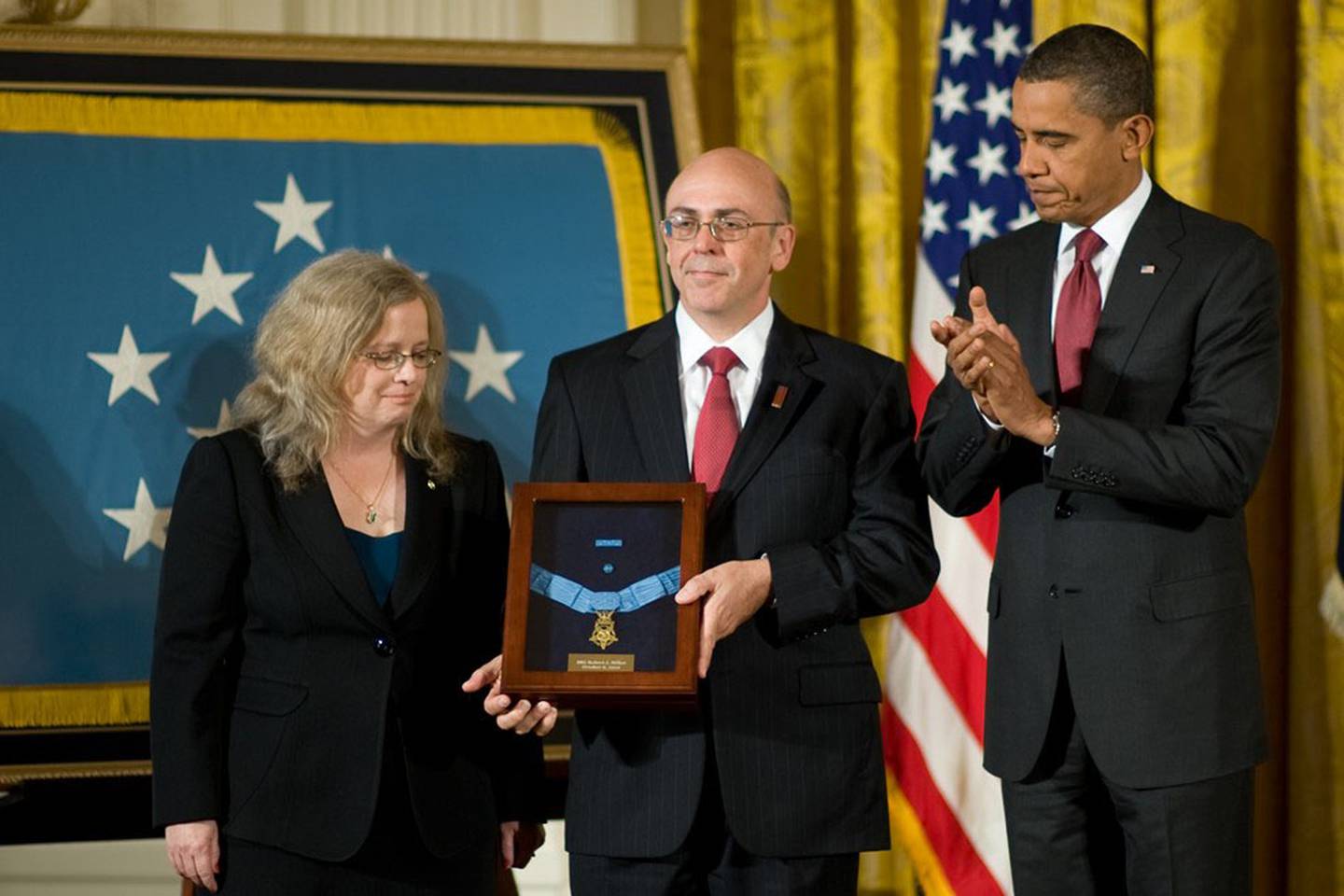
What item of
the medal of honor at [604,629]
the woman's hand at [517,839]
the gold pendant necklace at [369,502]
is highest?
the gold pendant necklace at [369,502]

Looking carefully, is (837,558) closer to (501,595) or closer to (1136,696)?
(1136,696)

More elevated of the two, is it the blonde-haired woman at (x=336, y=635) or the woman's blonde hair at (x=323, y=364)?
the woman's blonde hair at (x=323, y=364)

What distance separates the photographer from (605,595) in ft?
8.00

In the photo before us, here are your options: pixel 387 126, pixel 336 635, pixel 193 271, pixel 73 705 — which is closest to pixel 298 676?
pixel 336 635

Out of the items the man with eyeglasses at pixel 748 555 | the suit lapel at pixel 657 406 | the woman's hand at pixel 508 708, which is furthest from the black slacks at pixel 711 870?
the suit lapel at pixel 657 406

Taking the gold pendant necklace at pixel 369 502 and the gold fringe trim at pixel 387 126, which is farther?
the gold fringe trim at pixel 387 126

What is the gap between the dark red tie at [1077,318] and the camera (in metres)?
2.59

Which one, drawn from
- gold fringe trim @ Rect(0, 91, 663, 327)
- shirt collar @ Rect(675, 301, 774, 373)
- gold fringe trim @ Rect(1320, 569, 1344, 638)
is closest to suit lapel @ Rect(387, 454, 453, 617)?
shirt collar @ Rect(675, 301, 774, 373)

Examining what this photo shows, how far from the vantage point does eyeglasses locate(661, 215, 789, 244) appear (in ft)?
8.84

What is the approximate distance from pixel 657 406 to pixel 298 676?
783mm

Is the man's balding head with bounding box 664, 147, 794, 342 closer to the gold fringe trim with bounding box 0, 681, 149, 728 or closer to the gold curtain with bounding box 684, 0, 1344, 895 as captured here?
the gold curtain with bounding box 684, 0, 1344, 895

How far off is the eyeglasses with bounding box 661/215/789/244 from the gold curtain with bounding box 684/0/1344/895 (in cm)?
173

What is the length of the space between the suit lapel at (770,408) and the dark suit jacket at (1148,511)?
24cm

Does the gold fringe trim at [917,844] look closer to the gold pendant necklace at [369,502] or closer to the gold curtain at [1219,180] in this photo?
the gold curtain at [1219,180]
